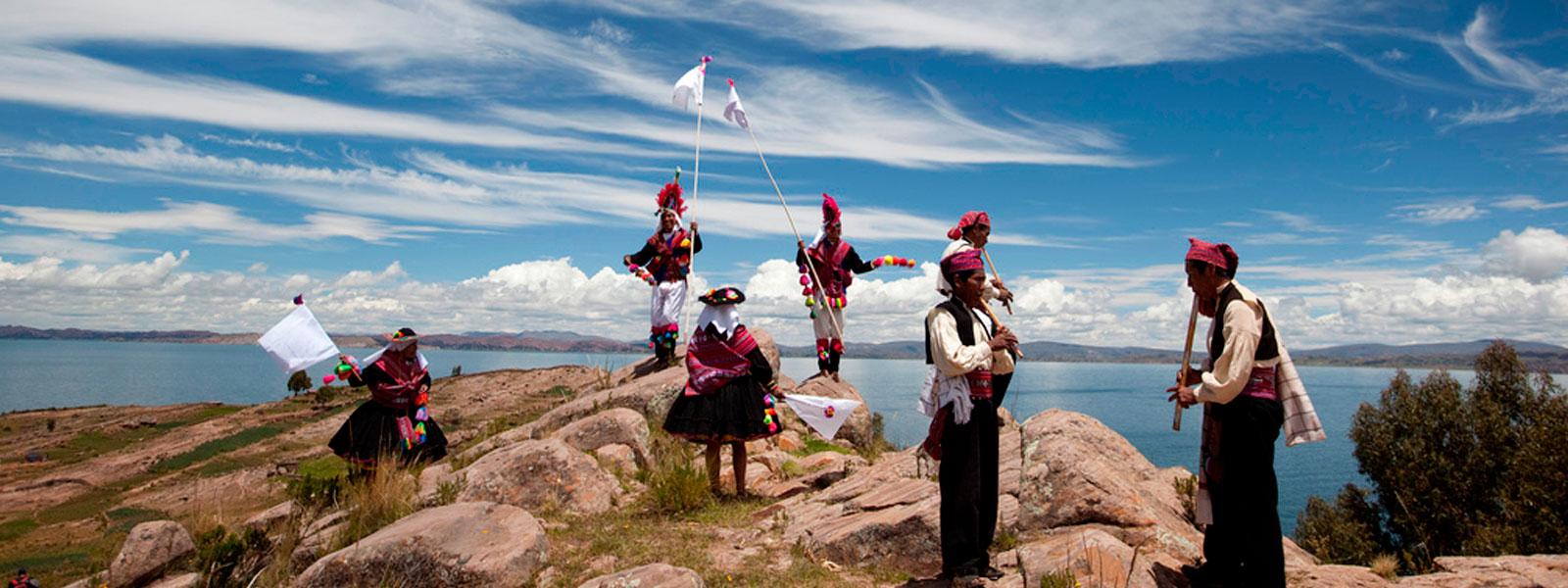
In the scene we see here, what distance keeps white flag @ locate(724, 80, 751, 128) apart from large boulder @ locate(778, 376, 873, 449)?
442 cm

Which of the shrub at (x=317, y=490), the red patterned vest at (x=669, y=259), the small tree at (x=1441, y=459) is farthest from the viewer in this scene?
the small tree at (x=1441, y=459)

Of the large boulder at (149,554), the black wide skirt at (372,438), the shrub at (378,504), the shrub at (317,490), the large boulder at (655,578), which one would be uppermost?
the black wide skirt at (372,438)

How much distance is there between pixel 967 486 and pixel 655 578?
2.34m

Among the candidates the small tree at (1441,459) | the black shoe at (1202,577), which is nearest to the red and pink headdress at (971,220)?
the black shoe at (1202,577)

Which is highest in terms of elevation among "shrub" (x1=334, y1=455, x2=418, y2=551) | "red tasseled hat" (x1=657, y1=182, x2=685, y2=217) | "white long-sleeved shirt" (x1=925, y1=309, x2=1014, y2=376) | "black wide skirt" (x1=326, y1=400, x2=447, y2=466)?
"red tasseled hat" (x1=657, y1=182, x2=685, y2=217)

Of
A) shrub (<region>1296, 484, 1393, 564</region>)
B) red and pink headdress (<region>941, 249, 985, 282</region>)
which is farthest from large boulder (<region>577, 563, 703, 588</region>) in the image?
shrub (<region>1296, 484, 1393, 564</region>)

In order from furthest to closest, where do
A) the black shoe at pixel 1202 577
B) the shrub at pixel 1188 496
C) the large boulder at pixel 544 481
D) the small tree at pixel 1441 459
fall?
the small tree at pixel 1441 459, the large boulder at pixel 544 481, the shrub at pixel 1188 496, the black shoe at pixel 1202 577

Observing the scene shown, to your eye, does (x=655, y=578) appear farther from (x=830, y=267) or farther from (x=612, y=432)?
(x=830, y=267)

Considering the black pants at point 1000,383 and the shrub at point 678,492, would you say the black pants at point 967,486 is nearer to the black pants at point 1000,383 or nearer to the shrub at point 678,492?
the black pants at point 1000,383

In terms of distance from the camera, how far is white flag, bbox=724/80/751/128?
13.6 m

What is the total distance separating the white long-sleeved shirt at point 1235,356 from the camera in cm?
485

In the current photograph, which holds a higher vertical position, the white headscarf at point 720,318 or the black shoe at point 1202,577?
the white headscarf at point 720,318

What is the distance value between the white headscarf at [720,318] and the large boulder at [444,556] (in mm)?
3107

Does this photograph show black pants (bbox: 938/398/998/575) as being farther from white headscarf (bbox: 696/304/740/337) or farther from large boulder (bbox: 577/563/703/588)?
white headscarf (bbox: 696/304/740/337)
